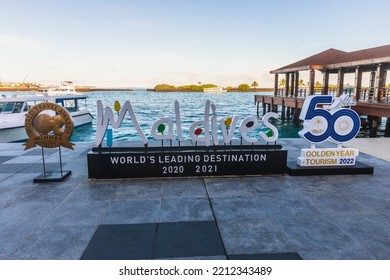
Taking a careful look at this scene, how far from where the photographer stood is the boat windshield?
82.2 feet

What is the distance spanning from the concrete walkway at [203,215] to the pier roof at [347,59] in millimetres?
19693

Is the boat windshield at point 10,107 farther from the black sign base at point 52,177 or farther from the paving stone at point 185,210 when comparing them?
the paving stone at point 185,210

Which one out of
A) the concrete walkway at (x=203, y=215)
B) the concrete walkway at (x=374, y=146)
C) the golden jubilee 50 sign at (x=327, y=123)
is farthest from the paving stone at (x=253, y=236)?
the concrete walkway at (x=374, y=146)

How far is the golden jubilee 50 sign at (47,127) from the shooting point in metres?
8.96

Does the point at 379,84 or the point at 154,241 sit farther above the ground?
the point at 379,84

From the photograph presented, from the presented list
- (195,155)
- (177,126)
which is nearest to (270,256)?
(195,155)

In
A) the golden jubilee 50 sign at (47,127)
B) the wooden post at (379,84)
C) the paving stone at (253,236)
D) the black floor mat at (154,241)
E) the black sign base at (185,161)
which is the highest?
the wooden post at (379,84)

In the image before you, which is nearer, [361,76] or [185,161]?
[185,161]

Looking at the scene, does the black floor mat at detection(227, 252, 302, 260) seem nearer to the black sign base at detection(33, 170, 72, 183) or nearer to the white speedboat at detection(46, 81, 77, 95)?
the black sign base at detection(33, 170, 72, 183)

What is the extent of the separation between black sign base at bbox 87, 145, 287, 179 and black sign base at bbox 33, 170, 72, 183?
3.31ft

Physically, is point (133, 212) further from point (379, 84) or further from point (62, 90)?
point (62, 90)

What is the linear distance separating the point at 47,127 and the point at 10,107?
67.1 feet

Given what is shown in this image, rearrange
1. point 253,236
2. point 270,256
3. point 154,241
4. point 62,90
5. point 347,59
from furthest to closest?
point 62,90
point 347,59
point 253,236
point 154,241
point 270,256

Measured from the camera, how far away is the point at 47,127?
9.05m
